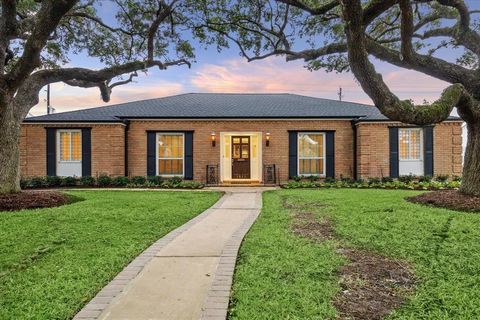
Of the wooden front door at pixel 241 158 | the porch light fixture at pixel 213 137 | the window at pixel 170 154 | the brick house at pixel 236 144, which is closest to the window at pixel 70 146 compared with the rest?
the brick house at pixel 236 144

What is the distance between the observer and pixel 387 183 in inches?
510

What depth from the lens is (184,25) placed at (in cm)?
1141

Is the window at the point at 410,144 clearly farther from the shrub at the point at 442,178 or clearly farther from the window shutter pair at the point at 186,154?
the window shutter pair at the point at 186,154

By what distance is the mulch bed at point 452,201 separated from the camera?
7214 mm

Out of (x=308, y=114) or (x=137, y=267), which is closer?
(x=137, y=267)

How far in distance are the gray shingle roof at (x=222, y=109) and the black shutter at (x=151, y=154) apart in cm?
→ 99

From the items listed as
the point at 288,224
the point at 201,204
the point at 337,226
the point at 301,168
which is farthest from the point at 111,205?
the point at 301,168

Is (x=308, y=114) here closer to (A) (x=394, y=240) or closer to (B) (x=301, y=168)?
(B) (x=301, y=168)

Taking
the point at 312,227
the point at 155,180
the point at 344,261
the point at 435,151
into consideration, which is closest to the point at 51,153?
the point at 155,180

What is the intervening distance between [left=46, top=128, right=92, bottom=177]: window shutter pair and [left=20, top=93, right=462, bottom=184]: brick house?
0.14ft

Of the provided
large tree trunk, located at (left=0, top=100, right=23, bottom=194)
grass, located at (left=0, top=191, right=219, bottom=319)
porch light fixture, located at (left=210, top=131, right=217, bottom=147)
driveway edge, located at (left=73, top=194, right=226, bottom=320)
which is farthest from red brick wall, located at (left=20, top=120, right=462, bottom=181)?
driveway edge, located at (left=73, top=194, right=226, bottom=320)

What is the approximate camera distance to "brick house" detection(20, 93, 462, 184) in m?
14.1

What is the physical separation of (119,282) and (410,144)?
48.4 ft

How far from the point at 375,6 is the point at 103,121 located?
39.8ft
